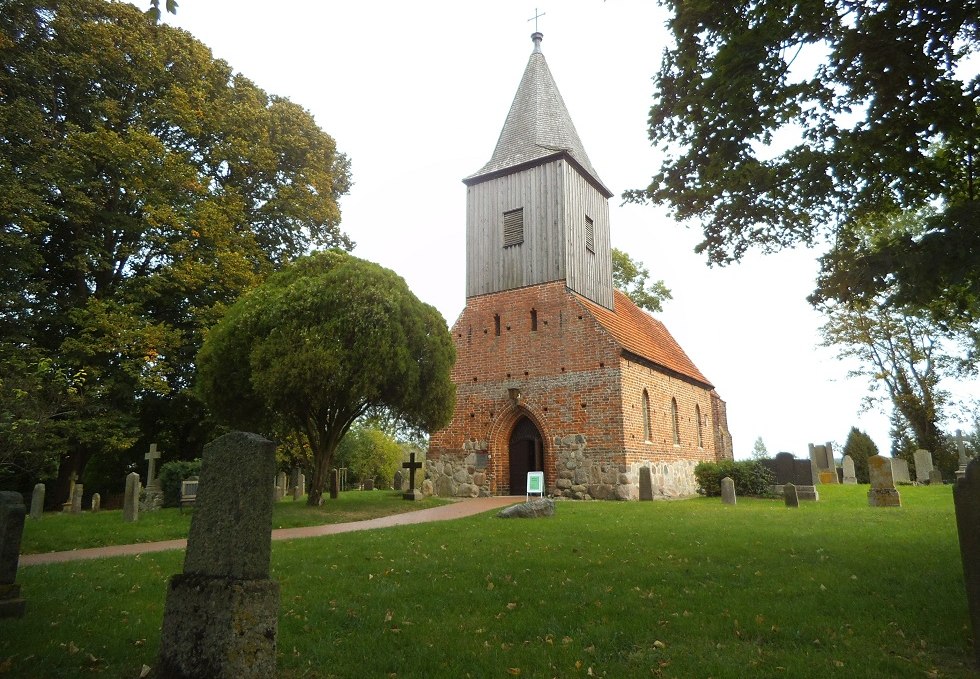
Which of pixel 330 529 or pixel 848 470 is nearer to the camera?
pixel 330 529

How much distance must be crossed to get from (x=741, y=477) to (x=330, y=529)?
43.8ft

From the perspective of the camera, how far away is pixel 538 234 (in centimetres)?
2022

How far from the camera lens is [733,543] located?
8.30 m

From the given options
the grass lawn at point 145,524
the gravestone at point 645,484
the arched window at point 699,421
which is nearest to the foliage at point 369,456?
the arched window at point 699,421

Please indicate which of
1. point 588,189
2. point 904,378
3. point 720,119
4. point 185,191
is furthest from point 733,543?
point 904,378

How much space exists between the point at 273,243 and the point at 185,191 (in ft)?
12.7

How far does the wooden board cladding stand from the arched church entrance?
4.89m

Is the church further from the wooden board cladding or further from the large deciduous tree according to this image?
the large deciduous tree

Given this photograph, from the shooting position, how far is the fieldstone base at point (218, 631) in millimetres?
3594

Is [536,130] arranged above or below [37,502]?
above

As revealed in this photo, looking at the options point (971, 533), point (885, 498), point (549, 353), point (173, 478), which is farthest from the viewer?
point (549, 353)

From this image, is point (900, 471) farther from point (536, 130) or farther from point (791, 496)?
point (536, 130)

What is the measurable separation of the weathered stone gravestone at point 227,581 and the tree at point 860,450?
34.1 meters

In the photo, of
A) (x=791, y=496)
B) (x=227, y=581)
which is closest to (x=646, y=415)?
(x=791, y=496)
